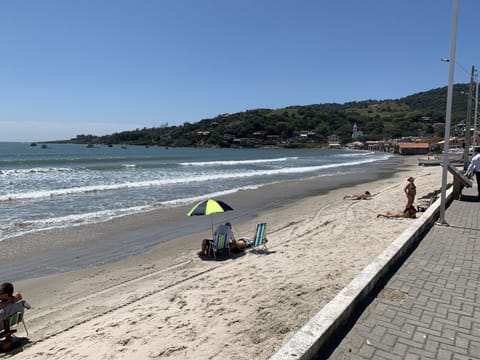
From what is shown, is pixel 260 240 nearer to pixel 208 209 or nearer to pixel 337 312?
pixel 208 209

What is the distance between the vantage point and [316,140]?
151m

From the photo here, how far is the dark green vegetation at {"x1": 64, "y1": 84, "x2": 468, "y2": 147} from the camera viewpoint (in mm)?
145600

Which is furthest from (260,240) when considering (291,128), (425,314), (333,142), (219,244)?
(291,128)

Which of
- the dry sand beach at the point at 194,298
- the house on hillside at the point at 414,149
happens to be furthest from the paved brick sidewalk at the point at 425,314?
the house on hillside at the point at 414,149

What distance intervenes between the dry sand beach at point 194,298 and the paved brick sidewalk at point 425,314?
0.72m

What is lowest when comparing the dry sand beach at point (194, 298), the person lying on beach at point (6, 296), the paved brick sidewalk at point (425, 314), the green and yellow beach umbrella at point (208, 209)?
the dry sand beach at point (194, 298)

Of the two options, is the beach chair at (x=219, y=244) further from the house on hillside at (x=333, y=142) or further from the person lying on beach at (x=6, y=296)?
the house on hillside at (x=333, y=142)

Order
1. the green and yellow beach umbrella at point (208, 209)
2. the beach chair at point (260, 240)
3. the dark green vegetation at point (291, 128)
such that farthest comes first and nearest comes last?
1. the dark green vegetation at point (291, 128)
2. the beach chair at point (260, 240)
3. the green and yellow beach umbrella at point (208, 209)

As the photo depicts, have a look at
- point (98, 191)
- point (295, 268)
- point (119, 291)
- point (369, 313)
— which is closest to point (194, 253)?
point (119, 291)

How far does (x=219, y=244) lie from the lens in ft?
24.6

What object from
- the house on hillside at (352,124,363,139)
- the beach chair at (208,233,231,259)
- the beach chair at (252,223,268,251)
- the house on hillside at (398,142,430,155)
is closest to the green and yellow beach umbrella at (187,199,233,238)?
the beach chair at (208,233,231,259)

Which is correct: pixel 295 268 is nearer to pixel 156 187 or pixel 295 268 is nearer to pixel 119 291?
pixel 119 291

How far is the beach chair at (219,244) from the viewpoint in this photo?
295 inches

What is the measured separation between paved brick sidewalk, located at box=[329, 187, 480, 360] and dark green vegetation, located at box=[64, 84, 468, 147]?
137 m
